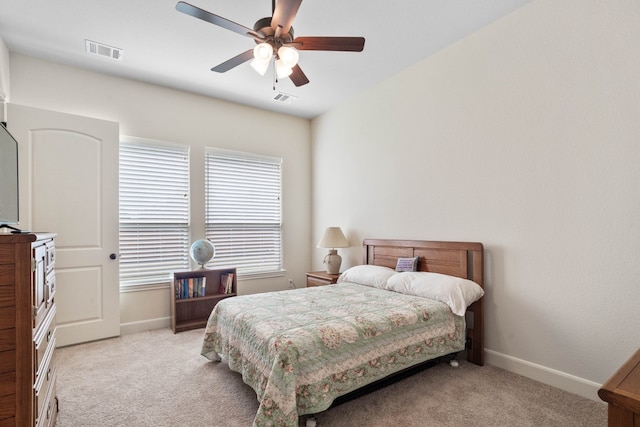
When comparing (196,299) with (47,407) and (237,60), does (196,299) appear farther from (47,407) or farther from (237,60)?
(237,60)

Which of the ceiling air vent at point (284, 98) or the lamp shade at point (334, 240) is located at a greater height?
the ceiling air vent at point (284, 98)

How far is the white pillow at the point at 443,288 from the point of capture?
104 inches

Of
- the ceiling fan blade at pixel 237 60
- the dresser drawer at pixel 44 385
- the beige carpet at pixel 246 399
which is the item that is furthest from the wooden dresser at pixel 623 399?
the ceiling fan blade at pixel 237 60

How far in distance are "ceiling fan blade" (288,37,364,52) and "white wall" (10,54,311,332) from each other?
2514 millimetres

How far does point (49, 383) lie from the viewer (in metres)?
1.75

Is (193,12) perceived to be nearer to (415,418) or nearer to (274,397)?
(274,397)

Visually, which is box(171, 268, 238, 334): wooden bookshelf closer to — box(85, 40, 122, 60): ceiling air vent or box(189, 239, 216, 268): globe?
box(189, 239, 216, 268): globe

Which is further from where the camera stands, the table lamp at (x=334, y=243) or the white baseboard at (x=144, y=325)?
the table lamp at (x=334, y=243)

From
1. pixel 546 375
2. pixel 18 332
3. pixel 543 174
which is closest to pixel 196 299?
pixel 18 332

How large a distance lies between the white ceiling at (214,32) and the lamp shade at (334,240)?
6.11ft

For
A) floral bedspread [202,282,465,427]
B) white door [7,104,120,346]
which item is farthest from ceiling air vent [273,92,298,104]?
floral bedspread [202,282,465,427]

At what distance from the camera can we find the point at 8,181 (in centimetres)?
171

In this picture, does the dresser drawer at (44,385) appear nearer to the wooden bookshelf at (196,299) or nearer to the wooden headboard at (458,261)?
the wooden bookshelf at (196,299)

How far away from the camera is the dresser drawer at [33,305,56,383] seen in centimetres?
142
